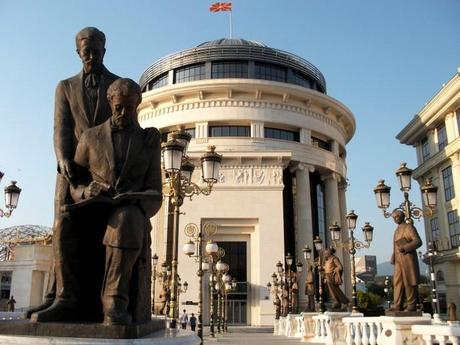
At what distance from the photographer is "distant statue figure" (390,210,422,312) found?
1030 centimetres

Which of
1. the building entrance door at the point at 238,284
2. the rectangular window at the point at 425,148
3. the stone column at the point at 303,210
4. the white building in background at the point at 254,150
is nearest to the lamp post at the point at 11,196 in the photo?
the white building in background at the point at 254,150

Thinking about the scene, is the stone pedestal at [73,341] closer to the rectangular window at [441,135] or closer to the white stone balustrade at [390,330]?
the white stone balustrade at [390,330]

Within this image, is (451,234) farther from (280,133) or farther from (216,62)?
(216,62)

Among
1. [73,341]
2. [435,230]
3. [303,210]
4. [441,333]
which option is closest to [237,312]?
[303,210]

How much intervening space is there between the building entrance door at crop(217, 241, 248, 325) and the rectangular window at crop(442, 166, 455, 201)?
20.0 meters

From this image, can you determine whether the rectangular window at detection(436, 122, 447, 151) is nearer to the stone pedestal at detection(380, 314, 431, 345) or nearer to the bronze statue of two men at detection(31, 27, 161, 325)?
the stone pedestal at detection(380, 314, 431, 345)

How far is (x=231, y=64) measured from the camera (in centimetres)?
4894

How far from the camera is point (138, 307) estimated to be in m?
3.53

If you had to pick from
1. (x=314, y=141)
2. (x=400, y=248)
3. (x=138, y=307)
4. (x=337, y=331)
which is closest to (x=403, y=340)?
(x=400, y=248)

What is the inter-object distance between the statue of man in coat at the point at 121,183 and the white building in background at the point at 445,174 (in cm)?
4078

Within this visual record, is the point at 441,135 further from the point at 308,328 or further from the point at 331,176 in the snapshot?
the point at 308,328

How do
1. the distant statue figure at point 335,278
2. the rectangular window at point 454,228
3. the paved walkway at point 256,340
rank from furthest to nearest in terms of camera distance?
the rectangular window at point 454,228
the paved walkway at point 256,340
the distant statue figure at point 335,278

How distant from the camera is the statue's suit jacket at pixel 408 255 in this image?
10.3 meters

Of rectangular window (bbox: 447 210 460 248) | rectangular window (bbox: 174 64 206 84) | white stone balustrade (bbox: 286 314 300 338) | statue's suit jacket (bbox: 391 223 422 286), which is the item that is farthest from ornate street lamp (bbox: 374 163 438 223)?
rectangular window (bbox: 174 64 206 84)
